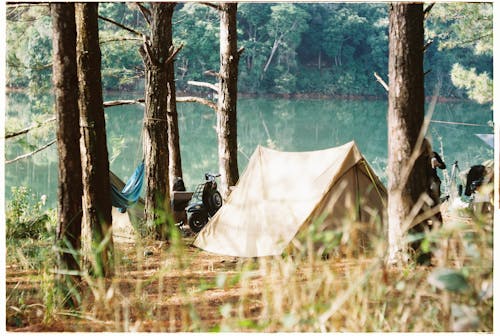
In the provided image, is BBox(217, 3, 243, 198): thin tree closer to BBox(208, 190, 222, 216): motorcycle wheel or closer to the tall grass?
BBox(208, 190, 222, 216): motorcycle wheel

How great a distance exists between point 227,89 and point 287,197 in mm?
1831

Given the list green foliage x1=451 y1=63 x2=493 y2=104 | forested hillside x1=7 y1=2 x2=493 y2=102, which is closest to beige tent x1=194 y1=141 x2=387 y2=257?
green foliage x1=451 y1=63 x2=493 y2=104

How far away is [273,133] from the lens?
2269 cm

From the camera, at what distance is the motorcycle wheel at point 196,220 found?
580 centimetres

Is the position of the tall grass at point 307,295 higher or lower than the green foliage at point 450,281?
lower

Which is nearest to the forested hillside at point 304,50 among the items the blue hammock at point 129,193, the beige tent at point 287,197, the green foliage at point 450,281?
the blue hammock at point 129,193

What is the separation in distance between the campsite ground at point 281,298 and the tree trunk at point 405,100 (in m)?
0.46

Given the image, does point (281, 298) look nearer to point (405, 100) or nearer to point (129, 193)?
point (405, 100)

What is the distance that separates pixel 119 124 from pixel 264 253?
773 inches

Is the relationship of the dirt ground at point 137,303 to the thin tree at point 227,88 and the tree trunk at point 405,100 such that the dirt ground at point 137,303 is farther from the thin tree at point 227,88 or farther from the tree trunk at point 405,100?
the thin tree at point 227,88

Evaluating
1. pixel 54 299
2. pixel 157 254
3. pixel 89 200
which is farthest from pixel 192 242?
pixel 54 299

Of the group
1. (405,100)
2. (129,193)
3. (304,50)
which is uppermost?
(304,50)

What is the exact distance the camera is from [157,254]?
4793mm

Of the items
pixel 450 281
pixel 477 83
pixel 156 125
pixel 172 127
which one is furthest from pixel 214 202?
pixel 477 83
